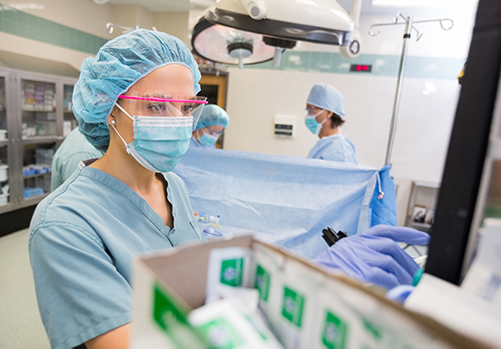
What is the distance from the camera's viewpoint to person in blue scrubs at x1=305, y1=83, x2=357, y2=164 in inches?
95.5

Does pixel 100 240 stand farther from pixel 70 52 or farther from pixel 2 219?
pixel 70 52

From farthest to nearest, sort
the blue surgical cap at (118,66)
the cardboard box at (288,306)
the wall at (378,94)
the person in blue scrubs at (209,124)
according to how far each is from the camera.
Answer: the wall at (378,94) < the person in blue scrubs at (209,124) < the blue surgical cap at (118,66) < the cardboard box at (288,306)

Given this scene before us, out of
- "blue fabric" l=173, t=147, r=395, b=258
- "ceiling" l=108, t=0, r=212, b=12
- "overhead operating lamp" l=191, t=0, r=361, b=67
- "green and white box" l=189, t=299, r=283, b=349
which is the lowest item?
"blue fabric" l=173, t=147, r=395, b=258

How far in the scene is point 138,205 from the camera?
0.92 metres

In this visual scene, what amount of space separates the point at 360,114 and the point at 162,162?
144 inches

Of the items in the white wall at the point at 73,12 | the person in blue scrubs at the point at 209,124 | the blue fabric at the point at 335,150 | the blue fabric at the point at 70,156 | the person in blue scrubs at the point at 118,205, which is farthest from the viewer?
the white wall at the point at 73,12

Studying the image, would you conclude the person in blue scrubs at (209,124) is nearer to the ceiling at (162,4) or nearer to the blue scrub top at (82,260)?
the blue scrub top at (82,260)

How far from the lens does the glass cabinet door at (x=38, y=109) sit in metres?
3.54

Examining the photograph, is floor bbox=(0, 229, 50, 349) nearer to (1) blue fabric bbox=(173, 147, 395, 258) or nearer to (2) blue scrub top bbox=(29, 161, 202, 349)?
(1) blue fabric bbox=(173, 147, 395, 258)

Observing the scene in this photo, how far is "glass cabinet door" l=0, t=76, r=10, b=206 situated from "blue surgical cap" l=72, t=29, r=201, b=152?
303 cm

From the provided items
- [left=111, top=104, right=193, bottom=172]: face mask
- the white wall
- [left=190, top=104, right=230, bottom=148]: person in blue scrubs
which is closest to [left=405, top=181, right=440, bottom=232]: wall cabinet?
[left=190, top=104, right=230, bottom=148]: person in blue scrubs

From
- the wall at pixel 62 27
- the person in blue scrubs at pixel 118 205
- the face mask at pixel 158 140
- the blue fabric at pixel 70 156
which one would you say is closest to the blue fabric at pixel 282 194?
the blue fabric at pixel 70 156

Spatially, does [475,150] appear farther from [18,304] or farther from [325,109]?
[18,304]

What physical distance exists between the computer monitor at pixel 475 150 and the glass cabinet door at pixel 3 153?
4112mm
